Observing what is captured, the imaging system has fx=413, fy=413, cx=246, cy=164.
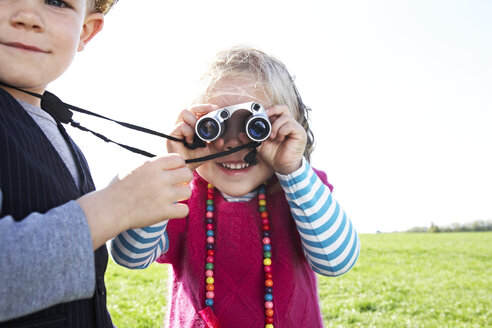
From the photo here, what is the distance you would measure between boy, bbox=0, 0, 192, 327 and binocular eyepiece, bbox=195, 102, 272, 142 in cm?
45

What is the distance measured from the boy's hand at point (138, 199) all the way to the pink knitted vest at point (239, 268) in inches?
29.2

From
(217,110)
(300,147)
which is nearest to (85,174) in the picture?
(217,110)

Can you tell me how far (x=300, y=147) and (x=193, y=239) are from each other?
0.68 metres

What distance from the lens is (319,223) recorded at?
5.89ft

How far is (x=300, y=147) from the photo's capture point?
72.3 inches

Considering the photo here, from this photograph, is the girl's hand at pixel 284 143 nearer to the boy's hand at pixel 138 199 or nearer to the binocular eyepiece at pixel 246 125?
the binocular eyepiece at pixel 246 125

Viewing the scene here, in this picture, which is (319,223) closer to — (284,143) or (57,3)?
(284,143)

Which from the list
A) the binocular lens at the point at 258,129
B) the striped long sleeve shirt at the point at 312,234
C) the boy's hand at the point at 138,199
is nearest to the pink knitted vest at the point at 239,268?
the striped long sleeve shirt at the point at 312,234

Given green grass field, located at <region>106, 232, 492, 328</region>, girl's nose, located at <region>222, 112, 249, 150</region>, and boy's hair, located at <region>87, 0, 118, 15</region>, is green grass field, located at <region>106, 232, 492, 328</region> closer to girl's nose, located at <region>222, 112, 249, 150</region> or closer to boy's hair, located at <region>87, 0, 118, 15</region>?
girl's nose, located at <region>222, 112, 249, 150</region>

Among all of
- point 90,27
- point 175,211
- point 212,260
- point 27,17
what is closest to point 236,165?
point 212,260

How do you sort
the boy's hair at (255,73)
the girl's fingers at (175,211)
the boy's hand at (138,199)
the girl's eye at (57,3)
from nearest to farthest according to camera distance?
→ the boy's hand at (138,199), the girl's fingers at (175,211), the girl's eye at (57,3), the boy's hair at (255,73)

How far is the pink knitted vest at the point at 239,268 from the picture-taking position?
73.7 inches

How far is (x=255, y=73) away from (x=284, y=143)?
1.44 feet

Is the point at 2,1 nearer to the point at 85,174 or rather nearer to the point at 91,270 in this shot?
the point at 85,174
